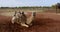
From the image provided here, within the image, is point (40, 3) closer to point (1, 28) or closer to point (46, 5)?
point (46, 5)

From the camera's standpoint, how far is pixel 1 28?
0.92 metres

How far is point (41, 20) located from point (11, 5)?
0.91 ft

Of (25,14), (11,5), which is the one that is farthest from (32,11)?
(11,5)

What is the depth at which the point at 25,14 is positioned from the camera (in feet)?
3.09

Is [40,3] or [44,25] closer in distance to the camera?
[44,25]

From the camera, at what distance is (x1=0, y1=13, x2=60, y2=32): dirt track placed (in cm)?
91

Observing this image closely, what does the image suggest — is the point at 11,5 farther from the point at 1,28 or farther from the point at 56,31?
the point at 56,31

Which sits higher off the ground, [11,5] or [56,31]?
[11,5]

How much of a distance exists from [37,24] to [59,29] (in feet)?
0.52

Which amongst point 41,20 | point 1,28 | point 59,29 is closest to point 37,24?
point 41,20

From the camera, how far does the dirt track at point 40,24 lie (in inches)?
35.8

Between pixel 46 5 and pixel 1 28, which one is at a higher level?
pixel 46 5

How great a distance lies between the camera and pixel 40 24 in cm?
94

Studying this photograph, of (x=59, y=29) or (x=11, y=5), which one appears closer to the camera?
(x=59, y=29)
